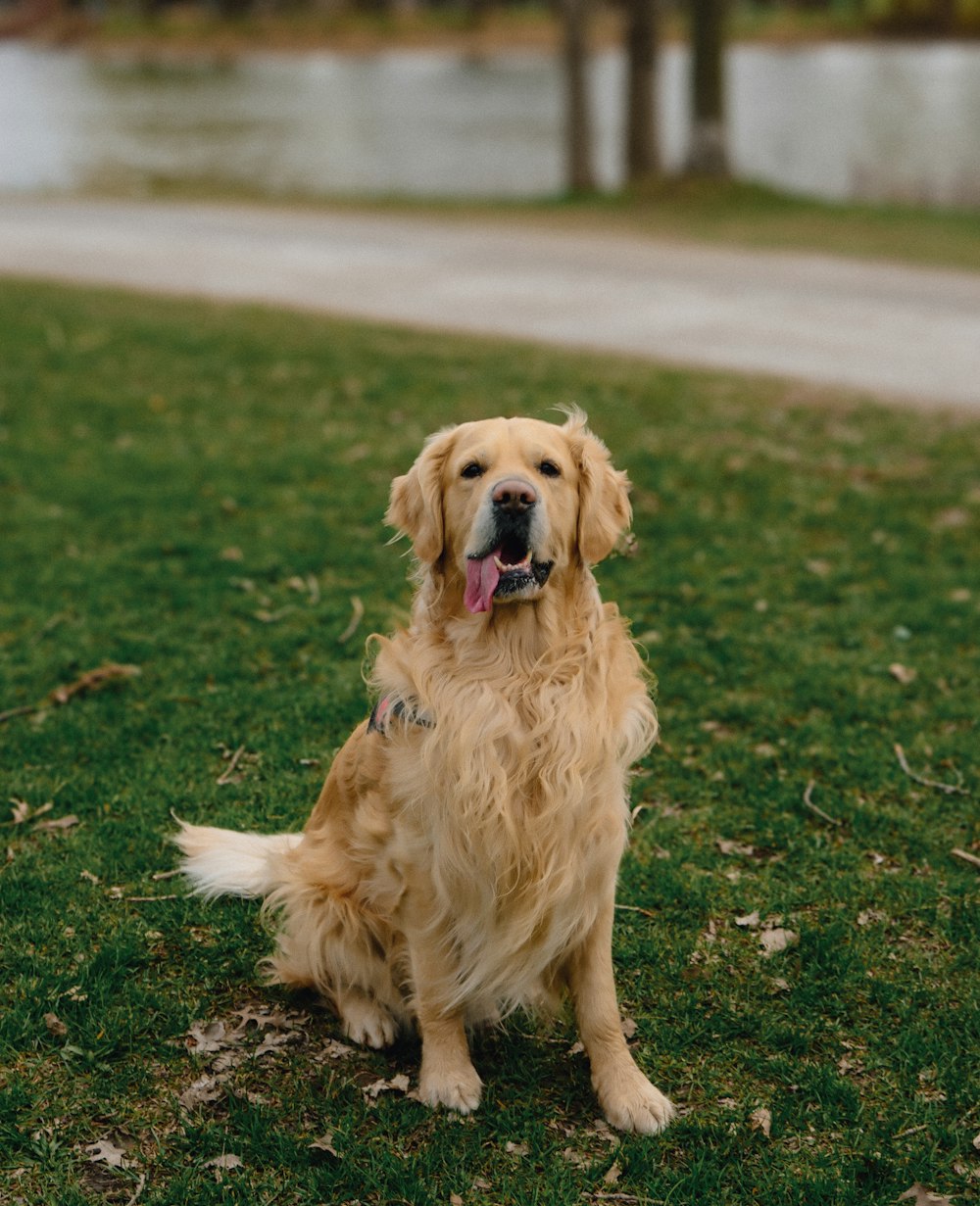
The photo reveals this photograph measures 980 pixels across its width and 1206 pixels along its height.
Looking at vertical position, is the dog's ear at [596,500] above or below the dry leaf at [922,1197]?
above

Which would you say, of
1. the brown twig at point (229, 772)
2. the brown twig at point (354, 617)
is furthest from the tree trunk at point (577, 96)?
the brown twig at point (229, 772)

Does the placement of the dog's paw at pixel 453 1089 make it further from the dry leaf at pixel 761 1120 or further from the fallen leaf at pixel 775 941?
the fallen leaf at pixel 775 941

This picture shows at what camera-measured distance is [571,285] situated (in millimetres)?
12844

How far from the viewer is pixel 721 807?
478 cm

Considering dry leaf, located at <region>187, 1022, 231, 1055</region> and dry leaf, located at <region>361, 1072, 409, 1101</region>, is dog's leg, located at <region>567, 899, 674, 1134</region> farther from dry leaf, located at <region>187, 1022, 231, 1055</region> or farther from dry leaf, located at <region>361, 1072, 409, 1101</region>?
dry leaf, located at <region>187, 1022, 231, 1055</region>

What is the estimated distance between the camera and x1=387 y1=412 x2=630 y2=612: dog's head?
3209mm

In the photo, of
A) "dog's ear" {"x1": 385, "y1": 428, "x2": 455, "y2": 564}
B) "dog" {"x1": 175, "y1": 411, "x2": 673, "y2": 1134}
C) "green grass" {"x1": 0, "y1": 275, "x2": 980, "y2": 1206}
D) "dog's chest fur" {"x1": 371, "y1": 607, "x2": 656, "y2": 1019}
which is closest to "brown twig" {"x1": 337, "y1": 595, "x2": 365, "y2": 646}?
"green grass" {"x1": 0, "y1": 275, "x2": 980, "y2": 1206}

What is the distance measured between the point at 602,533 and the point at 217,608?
3366 mm

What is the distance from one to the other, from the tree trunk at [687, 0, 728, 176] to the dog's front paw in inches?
668

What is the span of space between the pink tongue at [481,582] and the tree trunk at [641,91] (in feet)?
55.4

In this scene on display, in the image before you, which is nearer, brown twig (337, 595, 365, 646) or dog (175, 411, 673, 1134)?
dog (175, 411, 673, 1134)

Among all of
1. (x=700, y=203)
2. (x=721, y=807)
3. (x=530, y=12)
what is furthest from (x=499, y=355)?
(x=530, y=12)

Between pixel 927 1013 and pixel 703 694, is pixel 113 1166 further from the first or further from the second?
pixel 703 694

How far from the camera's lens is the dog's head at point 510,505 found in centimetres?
321
